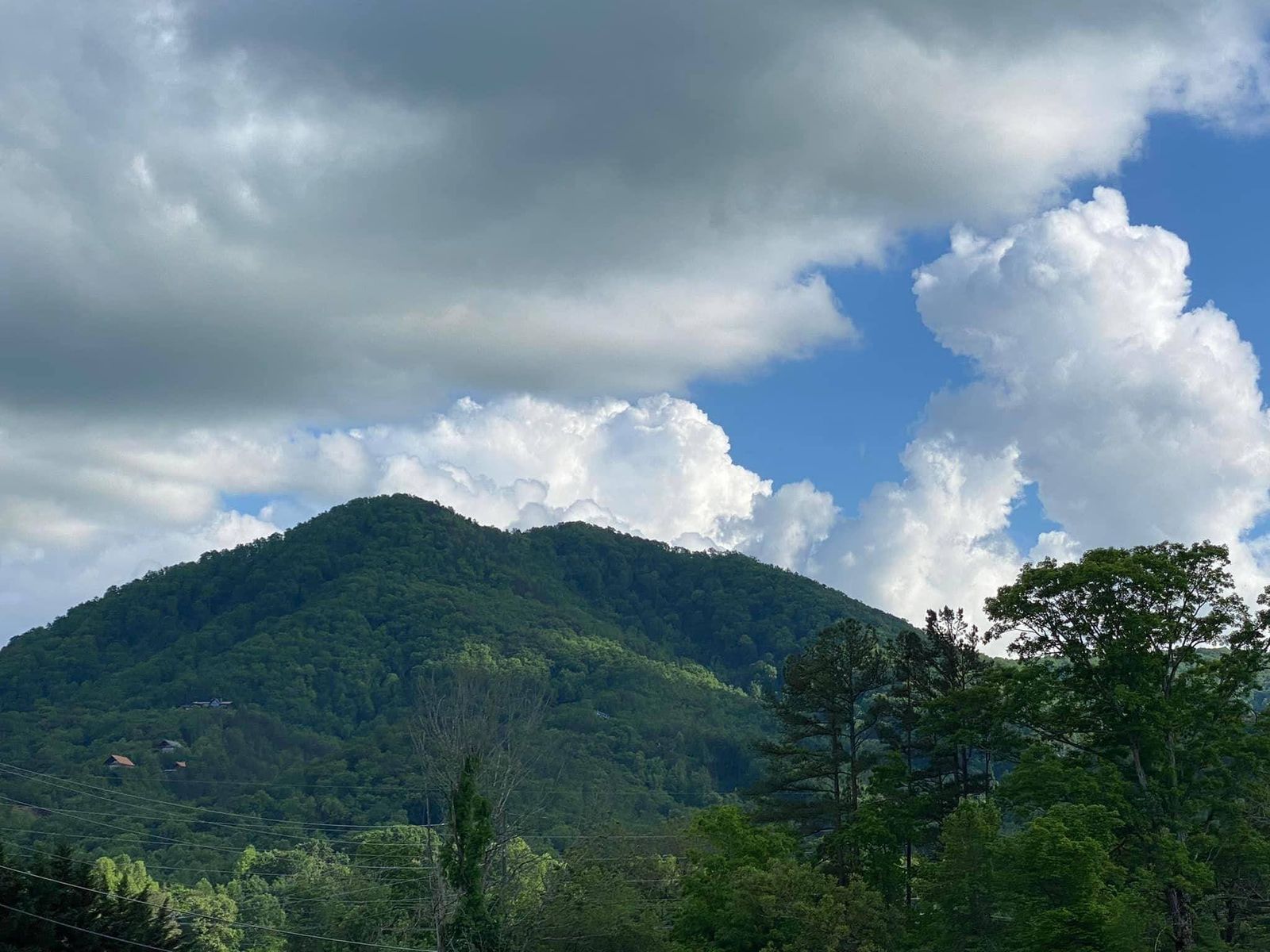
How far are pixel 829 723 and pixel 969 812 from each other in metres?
12.6

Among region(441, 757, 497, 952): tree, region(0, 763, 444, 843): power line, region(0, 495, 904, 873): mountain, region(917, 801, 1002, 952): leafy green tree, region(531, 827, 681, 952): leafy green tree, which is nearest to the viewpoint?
region(917, 801, 1002, 952): leafy green tree

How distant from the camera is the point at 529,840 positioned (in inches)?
4500

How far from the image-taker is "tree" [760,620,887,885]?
4903cm

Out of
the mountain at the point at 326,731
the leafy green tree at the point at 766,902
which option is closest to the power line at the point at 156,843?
the mountain at the point at 326,731

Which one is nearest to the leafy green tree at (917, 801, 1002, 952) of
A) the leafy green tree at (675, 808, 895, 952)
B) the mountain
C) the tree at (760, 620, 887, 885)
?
the leafy green tree at (675, 808, 895, 952)

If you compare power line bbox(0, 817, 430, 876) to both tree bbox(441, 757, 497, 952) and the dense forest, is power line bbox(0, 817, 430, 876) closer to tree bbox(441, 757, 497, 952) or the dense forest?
the dense forest

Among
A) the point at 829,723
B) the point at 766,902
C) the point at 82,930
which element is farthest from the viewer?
the point at 829,723


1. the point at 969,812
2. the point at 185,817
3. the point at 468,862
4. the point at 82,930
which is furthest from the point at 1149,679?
the point at 185,817

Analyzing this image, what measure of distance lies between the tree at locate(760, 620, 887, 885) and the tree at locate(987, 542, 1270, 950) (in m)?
7.55

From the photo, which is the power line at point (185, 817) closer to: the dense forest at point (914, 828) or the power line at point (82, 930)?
the dense forest at point (914, 828)

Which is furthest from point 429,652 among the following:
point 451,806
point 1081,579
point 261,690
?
point 1081,579

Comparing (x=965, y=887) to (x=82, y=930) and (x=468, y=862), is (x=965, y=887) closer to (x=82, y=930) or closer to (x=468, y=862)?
(x=468, y=862)

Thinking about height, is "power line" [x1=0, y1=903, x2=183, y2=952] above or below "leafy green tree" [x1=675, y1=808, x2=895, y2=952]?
below

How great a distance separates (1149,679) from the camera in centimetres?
4069
